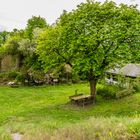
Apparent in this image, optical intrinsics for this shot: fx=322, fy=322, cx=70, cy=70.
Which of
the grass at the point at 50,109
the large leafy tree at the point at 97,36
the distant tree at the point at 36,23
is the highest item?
the distant tree at the point at 36,23

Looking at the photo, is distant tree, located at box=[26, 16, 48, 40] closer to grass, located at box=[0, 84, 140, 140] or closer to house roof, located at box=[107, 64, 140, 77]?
house roof, located at box=[107, 64, 140, 77]

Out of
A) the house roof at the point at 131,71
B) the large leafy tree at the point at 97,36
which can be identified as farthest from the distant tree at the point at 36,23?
the large leafy tree at the point at 97,36

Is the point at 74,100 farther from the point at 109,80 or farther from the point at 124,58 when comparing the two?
the point at 109,80

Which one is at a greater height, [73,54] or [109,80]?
[73,54]

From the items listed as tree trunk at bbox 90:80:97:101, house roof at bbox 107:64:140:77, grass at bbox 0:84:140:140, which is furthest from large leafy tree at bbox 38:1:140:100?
house roof at bbox 107:64:140:77

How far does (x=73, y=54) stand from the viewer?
2739 centimetres

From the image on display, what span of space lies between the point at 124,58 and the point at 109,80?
15706 mm

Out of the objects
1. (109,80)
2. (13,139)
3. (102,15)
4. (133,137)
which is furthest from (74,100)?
(133,137)

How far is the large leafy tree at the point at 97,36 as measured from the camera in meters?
26.5

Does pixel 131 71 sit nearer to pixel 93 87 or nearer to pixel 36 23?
pixel 93 87

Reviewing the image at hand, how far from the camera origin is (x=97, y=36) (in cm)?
2644

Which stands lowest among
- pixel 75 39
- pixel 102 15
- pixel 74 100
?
pixel 74 100

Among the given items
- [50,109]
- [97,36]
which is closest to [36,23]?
[97,36]

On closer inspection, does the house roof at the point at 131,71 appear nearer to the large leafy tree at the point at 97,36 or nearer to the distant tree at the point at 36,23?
the large leafy tree at the point at 97,36
